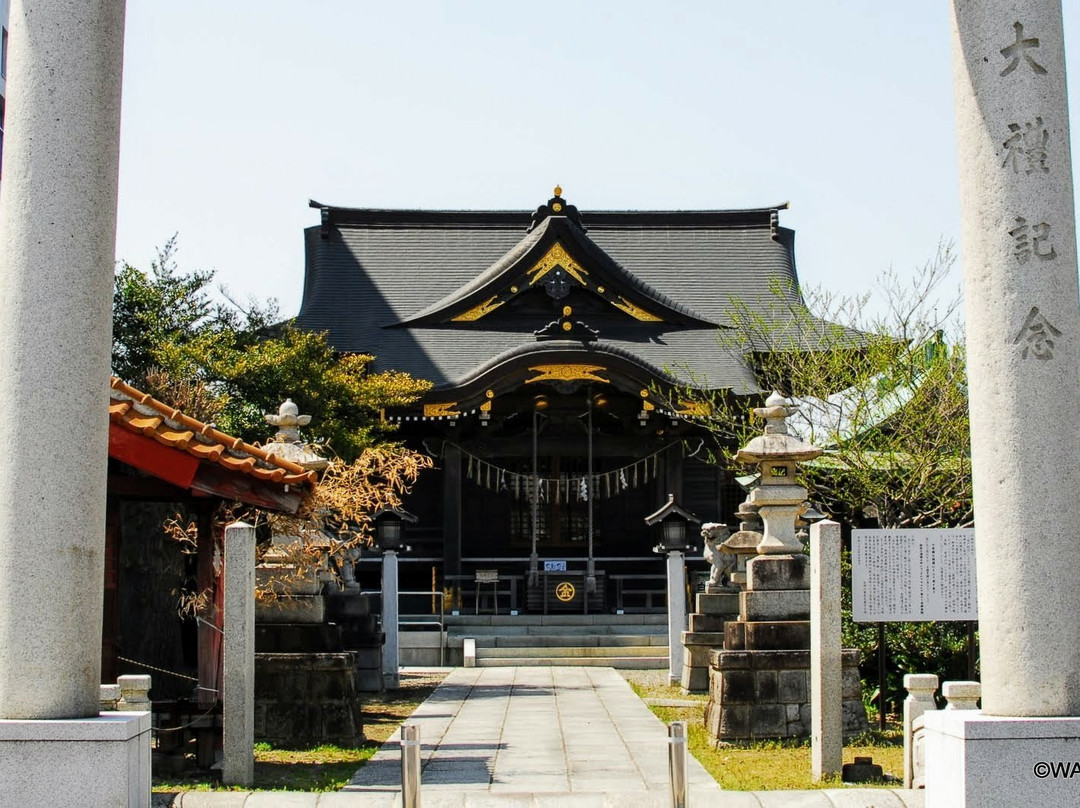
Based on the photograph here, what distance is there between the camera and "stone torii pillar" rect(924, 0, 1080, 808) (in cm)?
612

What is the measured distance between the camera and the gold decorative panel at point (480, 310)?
29.3 m

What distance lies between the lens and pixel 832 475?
57.1ft

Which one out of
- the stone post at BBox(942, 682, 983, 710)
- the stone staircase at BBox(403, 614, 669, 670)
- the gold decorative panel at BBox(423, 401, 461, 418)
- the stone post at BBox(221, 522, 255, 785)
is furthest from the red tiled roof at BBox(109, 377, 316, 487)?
the gold decorative panel at BBox(423, 401, 461, 418)

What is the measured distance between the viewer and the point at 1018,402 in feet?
21.0

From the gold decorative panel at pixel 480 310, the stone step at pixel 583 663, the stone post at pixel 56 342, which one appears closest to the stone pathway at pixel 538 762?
the stone post at pixel 56 342

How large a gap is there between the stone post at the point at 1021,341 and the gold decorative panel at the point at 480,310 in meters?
22.8

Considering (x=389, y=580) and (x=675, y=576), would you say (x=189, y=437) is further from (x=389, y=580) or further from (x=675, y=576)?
(x=675, y=576)

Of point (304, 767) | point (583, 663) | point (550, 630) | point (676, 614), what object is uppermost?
point (676, 614)

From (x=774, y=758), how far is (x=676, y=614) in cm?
763

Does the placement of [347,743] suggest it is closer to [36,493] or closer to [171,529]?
[171,529]

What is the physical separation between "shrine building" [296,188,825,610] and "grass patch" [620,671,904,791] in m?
12.0

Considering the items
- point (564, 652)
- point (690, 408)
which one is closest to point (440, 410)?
point (690, 408)

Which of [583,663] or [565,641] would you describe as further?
[565,641]

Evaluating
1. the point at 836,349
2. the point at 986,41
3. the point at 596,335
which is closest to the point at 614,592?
the point at 596,335
